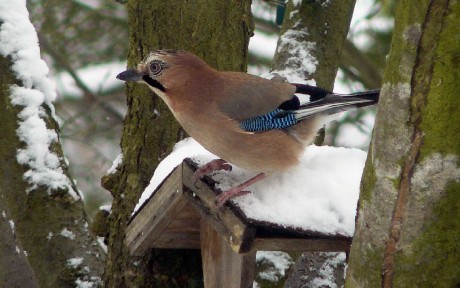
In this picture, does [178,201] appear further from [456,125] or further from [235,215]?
[456,125]

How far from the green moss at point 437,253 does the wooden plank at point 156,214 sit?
3.99 ft

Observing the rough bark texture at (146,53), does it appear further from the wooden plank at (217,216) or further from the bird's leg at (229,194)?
the bird's leg at (229,194)

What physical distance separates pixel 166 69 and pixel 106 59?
3956 mm

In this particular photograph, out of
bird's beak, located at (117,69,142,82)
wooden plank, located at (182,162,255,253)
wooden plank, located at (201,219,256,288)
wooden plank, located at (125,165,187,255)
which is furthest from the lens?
bird's beak, located at (117,69,142,82)

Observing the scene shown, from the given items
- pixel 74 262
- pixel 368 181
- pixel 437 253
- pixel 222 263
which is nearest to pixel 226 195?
pixel 222 263

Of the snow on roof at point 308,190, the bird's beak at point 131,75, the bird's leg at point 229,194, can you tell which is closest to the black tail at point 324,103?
the snow on roof at point 308,190

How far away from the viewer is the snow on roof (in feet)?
8.84

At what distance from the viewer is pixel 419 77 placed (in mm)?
1838

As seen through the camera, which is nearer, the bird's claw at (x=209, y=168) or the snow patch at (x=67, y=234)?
the bird's claw at (x=209, y=168)

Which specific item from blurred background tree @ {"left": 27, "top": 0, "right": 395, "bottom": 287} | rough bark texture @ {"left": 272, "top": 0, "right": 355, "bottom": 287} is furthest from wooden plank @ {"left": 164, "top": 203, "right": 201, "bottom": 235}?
blurred background tree @ {"left": 27, "top": 0, "right": 395, "bottom": 287}

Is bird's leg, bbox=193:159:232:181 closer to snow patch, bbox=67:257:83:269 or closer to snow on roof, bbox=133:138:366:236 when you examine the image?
snow on roof, bbox=133:138:366:236

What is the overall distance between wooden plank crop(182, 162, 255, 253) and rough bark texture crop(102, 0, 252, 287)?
0.77 meters

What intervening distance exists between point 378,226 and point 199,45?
83.1 inches

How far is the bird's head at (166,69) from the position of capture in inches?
130
